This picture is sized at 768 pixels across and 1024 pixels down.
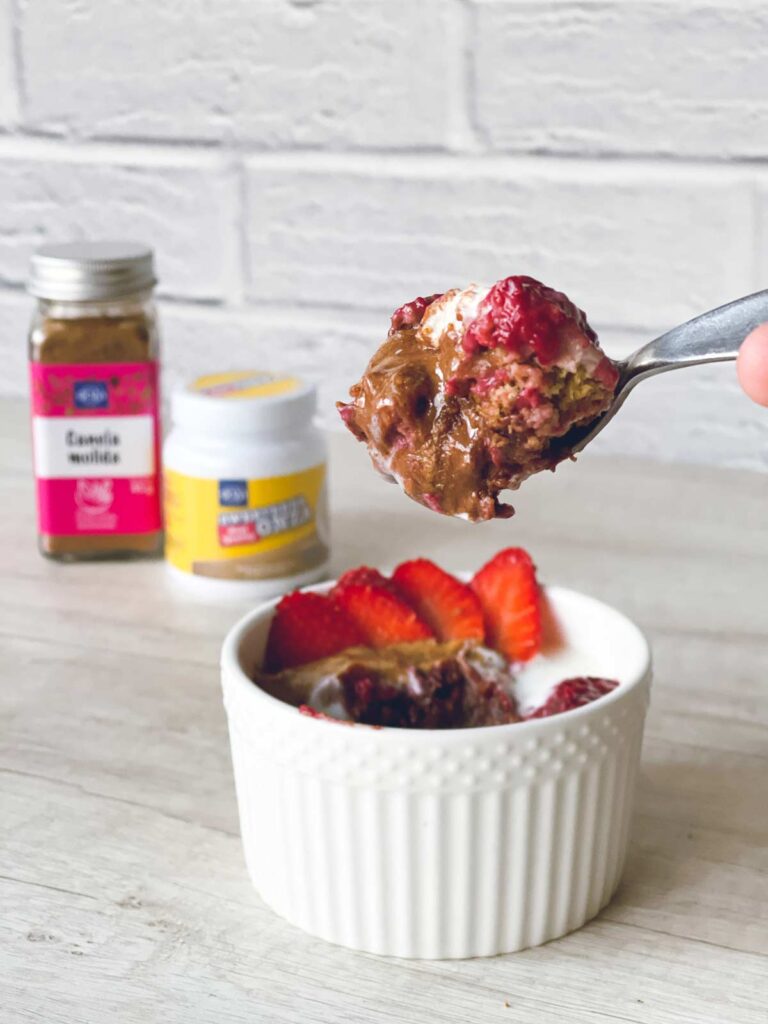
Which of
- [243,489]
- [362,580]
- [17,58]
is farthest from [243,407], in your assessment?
[17,58]

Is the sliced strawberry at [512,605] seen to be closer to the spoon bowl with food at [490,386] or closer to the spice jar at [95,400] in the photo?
the spoon bowl with food at [490,386]

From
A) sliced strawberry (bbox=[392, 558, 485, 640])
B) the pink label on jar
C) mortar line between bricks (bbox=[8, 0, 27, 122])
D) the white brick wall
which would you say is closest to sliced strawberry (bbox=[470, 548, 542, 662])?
sliced strawberry (bbox=[392, 558, 485, 640])

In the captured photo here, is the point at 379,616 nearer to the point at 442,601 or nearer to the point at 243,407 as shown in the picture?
the point at 442,601

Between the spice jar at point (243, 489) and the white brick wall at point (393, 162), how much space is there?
454mm

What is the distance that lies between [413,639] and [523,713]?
0.26 feet

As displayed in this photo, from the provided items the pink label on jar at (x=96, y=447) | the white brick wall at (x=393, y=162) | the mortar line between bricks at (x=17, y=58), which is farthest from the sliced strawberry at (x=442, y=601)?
the mortar line between bricks at (x=17, y=58)

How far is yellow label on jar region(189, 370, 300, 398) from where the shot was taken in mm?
1145

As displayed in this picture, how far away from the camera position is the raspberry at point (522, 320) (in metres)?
0.63

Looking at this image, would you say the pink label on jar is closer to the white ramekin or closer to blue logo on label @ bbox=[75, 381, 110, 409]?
blue logo on label @ bbox=[75, 381, 110, 409]

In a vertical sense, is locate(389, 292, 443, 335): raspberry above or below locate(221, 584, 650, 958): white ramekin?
above

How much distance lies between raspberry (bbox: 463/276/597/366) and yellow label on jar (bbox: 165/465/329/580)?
485 millimetres

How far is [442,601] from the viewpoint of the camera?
32.4 inches

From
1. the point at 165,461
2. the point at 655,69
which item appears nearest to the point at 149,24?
the point at 655,69

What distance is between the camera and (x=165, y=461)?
1.14m
